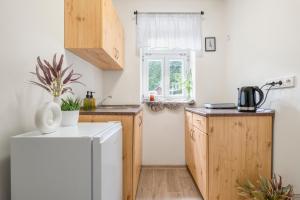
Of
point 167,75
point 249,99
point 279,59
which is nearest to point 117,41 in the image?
point 167,75

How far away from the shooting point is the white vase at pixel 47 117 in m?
1.11

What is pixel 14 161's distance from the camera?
1.01m

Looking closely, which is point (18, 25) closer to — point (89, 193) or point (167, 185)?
point (89, 193)

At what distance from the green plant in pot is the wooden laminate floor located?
0.60m

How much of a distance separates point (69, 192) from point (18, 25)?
0.96m

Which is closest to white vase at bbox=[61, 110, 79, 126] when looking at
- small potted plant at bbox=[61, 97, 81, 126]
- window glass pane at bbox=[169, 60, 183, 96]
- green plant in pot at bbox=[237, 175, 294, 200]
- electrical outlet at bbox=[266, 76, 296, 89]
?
small potted plant at bbox=[61, 97, 81, 126]

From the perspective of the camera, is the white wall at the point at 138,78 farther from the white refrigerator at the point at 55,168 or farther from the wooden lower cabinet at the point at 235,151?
the white refrigerator at the point at 55,168

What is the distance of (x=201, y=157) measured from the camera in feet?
6.77

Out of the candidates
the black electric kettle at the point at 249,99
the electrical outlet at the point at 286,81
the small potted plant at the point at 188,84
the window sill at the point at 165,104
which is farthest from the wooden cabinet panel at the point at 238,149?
the small potted plant at the point at 188,84

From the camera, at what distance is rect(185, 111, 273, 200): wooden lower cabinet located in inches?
72.8

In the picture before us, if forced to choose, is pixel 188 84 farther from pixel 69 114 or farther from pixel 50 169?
pixel 50 169

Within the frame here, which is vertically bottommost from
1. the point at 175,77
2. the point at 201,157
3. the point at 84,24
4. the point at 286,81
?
the point at 201,157

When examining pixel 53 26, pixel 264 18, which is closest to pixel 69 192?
pixel 53 26

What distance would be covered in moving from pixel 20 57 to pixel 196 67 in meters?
2.50
